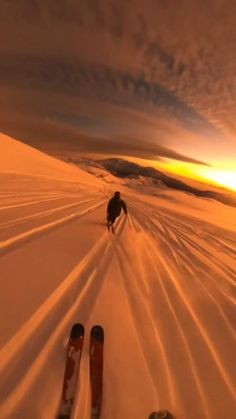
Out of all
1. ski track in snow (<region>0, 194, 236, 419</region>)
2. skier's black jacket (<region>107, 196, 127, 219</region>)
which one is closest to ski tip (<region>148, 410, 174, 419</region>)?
ski track in snow (<region>0, 194, 236, 419</region>)

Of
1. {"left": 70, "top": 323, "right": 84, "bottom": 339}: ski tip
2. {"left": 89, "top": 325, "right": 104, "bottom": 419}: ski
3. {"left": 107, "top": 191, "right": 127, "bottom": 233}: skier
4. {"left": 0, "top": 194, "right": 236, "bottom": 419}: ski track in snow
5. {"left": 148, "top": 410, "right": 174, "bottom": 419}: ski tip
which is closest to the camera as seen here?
{"left": 148, "top": 410, "right": 174, "bottom": 419}: ski tip

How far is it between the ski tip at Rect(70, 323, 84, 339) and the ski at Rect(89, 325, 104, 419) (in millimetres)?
148

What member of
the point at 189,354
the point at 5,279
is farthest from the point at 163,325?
the point at 5,279

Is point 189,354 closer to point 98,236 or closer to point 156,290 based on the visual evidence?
point 156,290

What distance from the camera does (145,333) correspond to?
15.2ft

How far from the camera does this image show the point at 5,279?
5672mm

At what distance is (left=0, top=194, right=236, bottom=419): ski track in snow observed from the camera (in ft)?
11.1

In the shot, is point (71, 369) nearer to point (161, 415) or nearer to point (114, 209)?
point (161, 415)

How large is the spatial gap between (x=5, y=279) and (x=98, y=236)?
478 centimetres

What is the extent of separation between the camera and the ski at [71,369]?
318cm

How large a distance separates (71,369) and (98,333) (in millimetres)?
759

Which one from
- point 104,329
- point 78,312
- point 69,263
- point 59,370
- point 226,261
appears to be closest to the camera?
point 59,370

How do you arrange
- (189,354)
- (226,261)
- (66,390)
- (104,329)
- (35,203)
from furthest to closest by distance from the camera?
1. (35,203)
2. (226,261)
3. (104,329)
4. (189,354)
5. (66,390)

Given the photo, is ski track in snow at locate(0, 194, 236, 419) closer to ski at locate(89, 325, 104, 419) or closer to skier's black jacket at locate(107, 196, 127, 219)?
ski at locate(89, 325, 104, 419)
